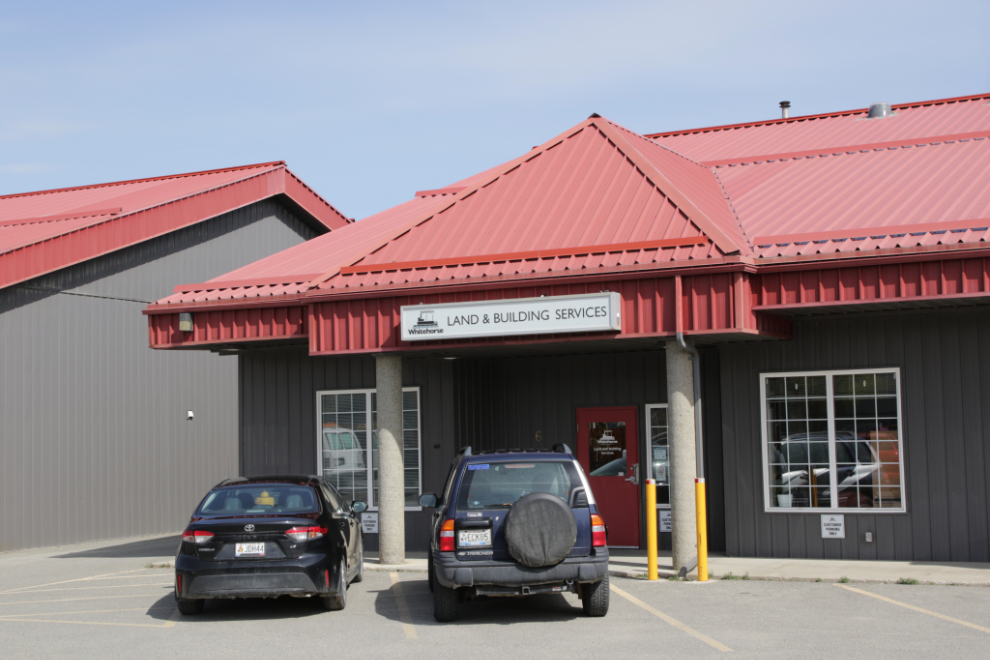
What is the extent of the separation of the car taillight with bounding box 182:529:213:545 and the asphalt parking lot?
2.71 ft

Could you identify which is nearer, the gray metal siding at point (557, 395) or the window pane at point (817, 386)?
the window pane at point (817, 386)

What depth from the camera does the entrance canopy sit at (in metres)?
12.4

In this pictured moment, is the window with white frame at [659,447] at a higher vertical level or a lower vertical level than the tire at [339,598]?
higher

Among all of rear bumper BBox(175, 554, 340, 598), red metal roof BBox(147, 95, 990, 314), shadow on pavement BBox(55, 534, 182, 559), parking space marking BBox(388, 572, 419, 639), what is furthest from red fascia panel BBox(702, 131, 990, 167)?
rear bumper BBox(175, 554, 340, 598)

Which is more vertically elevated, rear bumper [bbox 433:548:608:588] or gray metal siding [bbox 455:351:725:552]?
gray metal siding [bbox 455:351:725:552]

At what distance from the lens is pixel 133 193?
24.7 m

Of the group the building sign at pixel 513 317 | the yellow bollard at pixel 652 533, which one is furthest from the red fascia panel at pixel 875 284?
the yellow bollard at pixel 652 533

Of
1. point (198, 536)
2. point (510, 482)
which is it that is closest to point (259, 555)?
point (198, 536)

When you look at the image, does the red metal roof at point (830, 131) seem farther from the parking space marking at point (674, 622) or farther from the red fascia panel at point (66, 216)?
the red fascia panel at point (66, 216)

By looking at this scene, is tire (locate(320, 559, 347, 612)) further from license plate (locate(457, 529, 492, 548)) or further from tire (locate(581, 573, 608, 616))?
tire (locate(581, 573, 608, 616))

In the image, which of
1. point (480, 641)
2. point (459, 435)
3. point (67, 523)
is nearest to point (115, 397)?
point (67, 523)

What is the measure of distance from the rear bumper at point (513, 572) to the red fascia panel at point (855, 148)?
37.3 feet

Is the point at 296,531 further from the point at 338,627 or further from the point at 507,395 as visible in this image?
the point at 507,395

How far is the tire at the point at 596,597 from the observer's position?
9.95 metres
